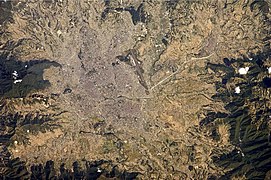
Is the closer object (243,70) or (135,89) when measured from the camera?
(243,70)

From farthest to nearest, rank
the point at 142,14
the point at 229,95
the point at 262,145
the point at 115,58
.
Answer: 1. the point at 142,14
2. the point at 115,58
3. the point at 229,95
4. the point at 262,145

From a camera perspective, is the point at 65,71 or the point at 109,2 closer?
the point at 65,71

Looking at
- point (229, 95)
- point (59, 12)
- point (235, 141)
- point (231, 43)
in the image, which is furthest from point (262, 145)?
point (59, 12)

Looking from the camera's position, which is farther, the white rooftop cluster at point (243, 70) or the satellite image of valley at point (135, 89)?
the white rooftop cluster at point (243, 70)

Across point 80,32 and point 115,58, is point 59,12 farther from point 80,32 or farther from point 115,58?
point 115,58

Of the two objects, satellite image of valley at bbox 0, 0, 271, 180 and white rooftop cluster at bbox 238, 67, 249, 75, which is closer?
satellite image of valley at bbox 0, 0, 271, 180

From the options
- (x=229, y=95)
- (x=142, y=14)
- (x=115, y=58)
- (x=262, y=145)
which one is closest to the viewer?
(x=262, y=145)

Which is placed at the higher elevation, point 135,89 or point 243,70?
point 135,89

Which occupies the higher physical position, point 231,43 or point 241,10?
point 241,10
